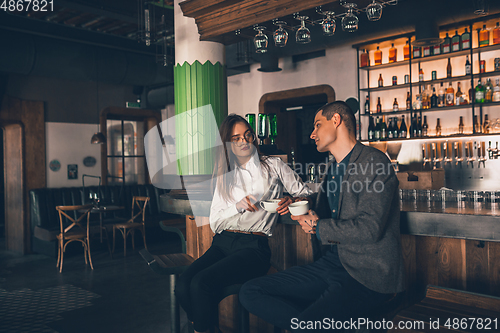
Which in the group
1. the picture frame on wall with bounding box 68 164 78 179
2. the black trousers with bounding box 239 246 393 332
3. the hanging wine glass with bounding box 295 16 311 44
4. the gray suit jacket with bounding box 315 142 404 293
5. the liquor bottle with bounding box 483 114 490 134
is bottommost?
the black trousers with bounding box 239 246 393 332

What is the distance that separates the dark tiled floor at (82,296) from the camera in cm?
331

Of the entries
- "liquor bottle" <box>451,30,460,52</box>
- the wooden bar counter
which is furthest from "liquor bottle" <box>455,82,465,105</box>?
the wooden bar counter

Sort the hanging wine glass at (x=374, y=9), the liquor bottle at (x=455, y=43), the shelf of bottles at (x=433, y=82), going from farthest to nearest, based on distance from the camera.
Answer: the liquor bottle at (x=455, y=43)
the shelf of bottles at (x=433, y=82)
the hanging wine glass at (x=374, y=9)

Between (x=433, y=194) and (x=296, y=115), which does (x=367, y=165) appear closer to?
(x=433, y=194)

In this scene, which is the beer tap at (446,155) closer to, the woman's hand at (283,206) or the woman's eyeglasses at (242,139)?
the woman's eyeglasses at (242,139)

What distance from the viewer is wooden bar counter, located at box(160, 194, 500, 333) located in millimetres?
1702

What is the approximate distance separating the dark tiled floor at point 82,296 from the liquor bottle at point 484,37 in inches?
182

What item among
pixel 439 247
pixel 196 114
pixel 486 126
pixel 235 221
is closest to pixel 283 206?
pixel 235 221

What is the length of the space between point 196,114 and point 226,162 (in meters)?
1.42

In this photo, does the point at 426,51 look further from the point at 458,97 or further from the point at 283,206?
the point at 283,206

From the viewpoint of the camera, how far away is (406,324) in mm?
1516

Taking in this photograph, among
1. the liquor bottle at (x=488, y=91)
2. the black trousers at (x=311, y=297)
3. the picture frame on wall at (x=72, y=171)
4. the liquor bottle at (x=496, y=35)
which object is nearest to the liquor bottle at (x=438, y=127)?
the liquor bottle at (x=488, y=91)

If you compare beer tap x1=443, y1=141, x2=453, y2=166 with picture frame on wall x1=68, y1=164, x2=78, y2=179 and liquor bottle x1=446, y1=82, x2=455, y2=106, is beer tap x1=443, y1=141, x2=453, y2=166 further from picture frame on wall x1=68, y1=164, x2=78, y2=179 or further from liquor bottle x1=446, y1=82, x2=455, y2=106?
picture frame on wall x1=68, y1=164, x2=78, y2=179

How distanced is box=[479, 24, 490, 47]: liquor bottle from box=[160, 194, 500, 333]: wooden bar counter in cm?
371
